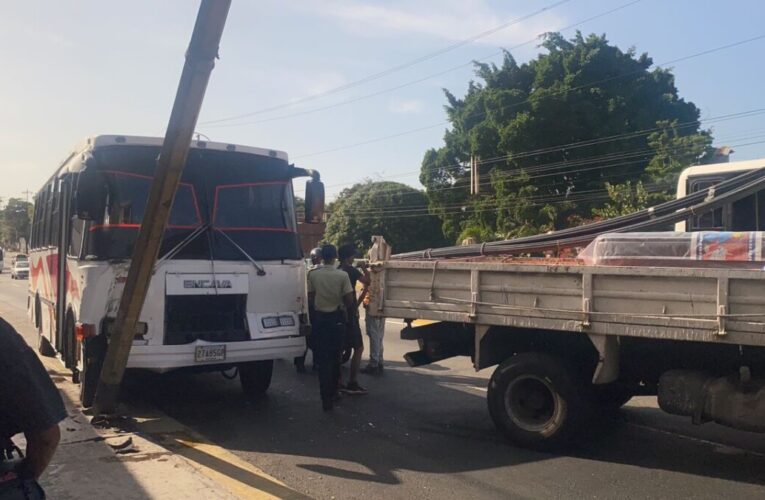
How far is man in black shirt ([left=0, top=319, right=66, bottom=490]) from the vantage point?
2363 millimetres

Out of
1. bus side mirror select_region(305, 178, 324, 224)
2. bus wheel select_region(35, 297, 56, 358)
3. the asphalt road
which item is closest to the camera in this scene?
the asphalt road

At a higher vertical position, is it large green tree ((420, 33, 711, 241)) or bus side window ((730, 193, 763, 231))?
large green tree ((420, 33, 711, 241))

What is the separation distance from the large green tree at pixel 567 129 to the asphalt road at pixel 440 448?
29.5 metres

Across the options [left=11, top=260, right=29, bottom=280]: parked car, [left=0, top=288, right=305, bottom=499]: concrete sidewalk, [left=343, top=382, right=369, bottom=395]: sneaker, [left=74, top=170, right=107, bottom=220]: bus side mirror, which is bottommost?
[left=0, top=288, right=305, bottom=499]: concrete sidewalk

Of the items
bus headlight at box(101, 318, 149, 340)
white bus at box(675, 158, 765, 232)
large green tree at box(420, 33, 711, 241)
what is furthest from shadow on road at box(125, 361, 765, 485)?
large green tree at box(420, 33, 711, 241)

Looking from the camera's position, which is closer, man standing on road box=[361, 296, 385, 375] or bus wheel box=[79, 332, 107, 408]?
bus wheel box=[79, 332, 107, 408]

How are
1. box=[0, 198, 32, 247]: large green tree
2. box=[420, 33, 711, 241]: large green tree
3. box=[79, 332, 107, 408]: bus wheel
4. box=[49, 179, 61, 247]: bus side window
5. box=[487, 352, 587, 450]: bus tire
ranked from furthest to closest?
box=[0, 198, 32, 247]: large green tree, box=[420, 33, 711, 241]: large green tree, box=[49, 179, 61, 247]: bus side window, box=[79, 332, 107, 408]: bus wheel, box=[487, 352, 587, 450]: bus tire

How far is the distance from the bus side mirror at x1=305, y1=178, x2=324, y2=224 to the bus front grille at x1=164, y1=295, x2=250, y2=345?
51.4 inches

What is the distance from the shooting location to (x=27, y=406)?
2375 millimetres

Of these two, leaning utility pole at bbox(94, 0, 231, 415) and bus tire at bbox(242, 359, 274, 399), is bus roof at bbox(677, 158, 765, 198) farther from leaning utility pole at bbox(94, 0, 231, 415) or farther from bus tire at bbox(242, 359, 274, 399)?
leaning utility pole at bbox(94, 0, 231, 415)

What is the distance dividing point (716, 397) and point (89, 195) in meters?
5.61

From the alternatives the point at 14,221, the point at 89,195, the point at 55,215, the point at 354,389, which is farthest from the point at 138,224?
the point at 14,221

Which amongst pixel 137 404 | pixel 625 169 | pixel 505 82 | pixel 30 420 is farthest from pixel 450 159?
pixel 30 420

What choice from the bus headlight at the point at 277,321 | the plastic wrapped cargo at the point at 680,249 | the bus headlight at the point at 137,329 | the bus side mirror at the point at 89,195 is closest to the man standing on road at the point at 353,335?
the bus headlight at the point at 277,321
